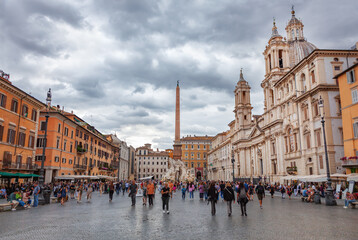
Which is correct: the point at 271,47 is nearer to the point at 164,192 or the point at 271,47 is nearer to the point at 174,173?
the point at 174,173

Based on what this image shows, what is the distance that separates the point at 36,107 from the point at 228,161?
53.0 meters

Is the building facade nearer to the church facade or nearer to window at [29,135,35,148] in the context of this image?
the church facade

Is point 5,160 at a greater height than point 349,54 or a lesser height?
lesser

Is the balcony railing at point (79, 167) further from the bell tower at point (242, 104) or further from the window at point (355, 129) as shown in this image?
the window at point (355, 129)

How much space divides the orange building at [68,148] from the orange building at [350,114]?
107 ft

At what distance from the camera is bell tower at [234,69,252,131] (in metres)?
66.1

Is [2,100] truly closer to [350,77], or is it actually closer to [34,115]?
[34,115]

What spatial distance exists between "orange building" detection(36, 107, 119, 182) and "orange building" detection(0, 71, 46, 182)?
5155 mm

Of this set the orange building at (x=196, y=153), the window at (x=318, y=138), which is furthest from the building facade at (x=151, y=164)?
the window at (x=318, y=138)

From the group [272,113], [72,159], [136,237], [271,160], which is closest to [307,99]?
[272,113]

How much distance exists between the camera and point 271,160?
45.7 meters

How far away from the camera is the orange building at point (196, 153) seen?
339 feet

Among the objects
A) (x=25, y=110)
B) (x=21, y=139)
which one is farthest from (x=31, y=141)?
(x=25, y=110)

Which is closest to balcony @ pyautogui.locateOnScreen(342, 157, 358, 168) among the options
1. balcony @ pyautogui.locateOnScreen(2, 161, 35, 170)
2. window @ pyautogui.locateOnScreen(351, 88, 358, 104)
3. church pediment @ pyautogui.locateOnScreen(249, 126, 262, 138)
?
window @ pyautogui.locateOnScreen(351, 88, 358, 104)
